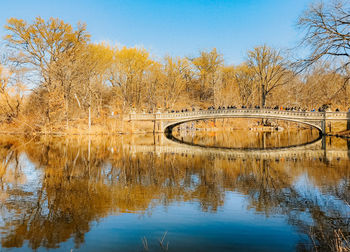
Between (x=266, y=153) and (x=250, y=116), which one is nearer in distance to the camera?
(x=266, y=153)

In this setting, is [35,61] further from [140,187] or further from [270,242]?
[270,242]

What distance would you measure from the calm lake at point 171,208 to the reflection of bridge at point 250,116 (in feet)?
71.1

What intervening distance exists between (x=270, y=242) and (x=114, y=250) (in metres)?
2.89

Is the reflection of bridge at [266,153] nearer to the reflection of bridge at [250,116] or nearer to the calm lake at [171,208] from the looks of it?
the calm lake at [171,208]

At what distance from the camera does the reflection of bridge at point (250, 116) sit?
33.8 m

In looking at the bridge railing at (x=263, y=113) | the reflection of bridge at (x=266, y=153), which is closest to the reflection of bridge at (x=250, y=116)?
the bridge railing at (x=263, y=113)

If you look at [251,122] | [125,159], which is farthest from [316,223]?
[251,122]

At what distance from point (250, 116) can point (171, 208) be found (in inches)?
1146

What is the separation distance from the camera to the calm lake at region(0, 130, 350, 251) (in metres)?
5.69

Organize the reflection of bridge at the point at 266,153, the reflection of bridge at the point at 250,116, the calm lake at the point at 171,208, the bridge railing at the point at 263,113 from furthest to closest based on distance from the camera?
the reflection of bridge at the point at 250,116
the bridge railing at the point at 263,113
the reflection of bridge at the point at 266,153
the calm lake at the point at 171,208

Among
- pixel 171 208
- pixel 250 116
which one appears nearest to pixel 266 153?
pixel 171 208

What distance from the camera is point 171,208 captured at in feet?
25.2

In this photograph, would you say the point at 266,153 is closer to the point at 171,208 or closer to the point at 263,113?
the point at 171,208

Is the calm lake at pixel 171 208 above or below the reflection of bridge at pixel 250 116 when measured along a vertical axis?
below
